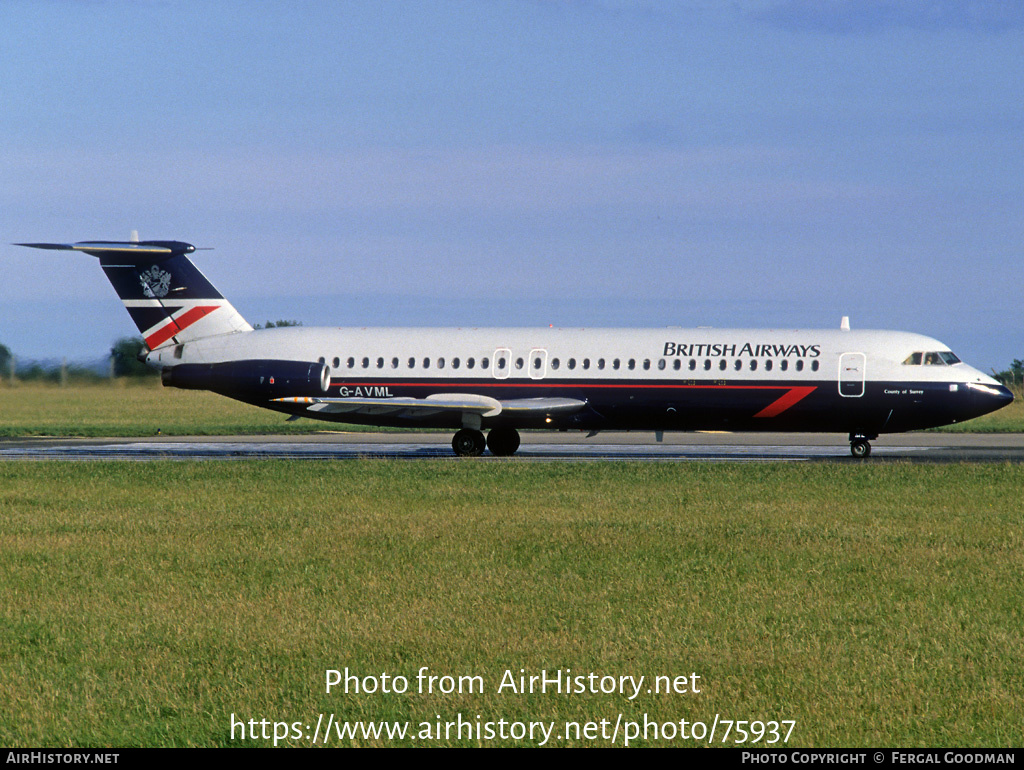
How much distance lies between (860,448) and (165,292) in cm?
1901

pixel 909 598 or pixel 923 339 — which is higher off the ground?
pixel 923 339

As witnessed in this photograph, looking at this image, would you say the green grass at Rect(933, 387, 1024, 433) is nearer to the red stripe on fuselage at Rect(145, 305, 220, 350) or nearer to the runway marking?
the runway marking

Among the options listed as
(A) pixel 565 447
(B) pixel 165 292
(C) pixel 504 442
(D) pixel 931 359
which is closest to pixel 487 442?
(C) pixel 504 442

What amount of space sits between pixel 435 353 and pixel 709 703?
919 inches

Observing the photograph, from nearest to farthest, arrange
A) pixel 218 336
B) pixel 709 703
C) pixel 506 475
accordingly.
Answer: pixel 709 703 < pixel 506 475 < pixel 218 336

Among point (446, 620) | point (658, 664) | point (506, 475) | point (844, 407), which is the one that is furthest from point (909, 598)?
point (844, 407)

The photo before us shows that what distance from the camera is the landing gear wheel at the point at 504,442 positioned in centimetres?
3194

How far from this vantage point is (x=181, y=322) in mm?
31859

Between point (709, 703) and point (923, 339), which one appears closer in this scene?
point (709, 703)

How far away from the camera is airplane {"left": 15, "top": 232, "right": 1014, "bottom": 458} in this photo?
2941 centimetres

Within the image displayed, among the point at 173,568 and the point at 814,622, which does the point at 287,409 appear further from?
the point at 814,622

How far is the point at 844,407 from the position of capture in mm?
29484

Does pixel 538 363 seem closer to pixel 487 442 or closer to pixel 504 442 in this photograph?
pixel 504 442

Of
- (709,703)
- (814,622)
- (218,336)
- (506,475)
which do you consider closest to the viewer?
(709,703)
